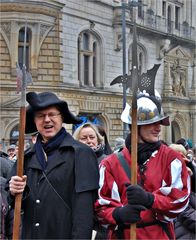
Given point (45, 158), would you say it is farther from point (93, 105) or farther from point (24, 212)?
point (93, 105)

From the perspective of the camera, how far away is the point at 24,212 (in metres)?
3.79

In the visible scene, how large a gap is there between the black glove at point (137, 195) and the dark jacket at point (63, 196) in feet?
1.07

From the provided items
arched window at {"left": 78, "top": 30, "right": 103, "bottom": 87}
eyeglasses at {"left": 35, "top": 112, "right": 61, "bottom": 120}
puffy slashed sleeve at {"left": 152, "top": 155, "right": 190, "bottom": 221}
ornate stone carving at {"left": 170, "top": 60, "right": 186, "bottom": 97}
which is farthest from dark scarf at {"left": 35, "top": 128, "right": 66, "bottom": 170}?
ornate stone carving at {"left": 170, "top": 60, "right": 186, "bottom": 97}

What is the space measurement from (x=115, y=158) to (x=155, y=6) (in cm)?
2468

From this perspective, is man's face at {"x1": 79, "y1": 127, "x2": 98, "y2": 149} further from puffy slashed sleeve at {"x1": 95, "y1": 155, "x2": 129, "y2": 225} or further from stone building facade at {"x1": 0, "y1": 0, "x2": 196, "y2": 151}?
stone building facade at {"x1": 0, "y1": 0, "x2": 196, "y2": 151}

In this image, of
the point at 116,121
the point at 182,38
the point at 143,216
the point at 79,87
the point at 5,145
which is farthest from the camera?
the point at 182,38

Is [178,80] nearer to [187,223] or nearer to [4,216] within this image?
[4,216]

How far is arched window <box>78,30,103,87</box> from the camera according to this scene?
23.4m

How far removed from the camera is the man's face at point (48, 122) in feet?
12.4

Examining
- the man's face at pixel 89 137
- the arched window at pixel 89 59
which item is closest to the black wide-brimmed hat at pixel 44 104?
the man's face at pixel 89 137

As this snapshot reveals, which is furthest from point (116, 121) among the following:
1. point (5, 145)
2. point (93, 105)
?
point (5, 145)

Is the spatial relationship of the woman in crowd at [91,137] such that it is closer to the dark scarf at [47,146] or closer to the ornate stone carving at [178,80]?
the dark scarf at [47,146]

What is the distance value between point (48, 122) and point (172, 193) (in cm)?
98

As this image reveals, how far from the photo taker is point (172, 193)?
3.50m
